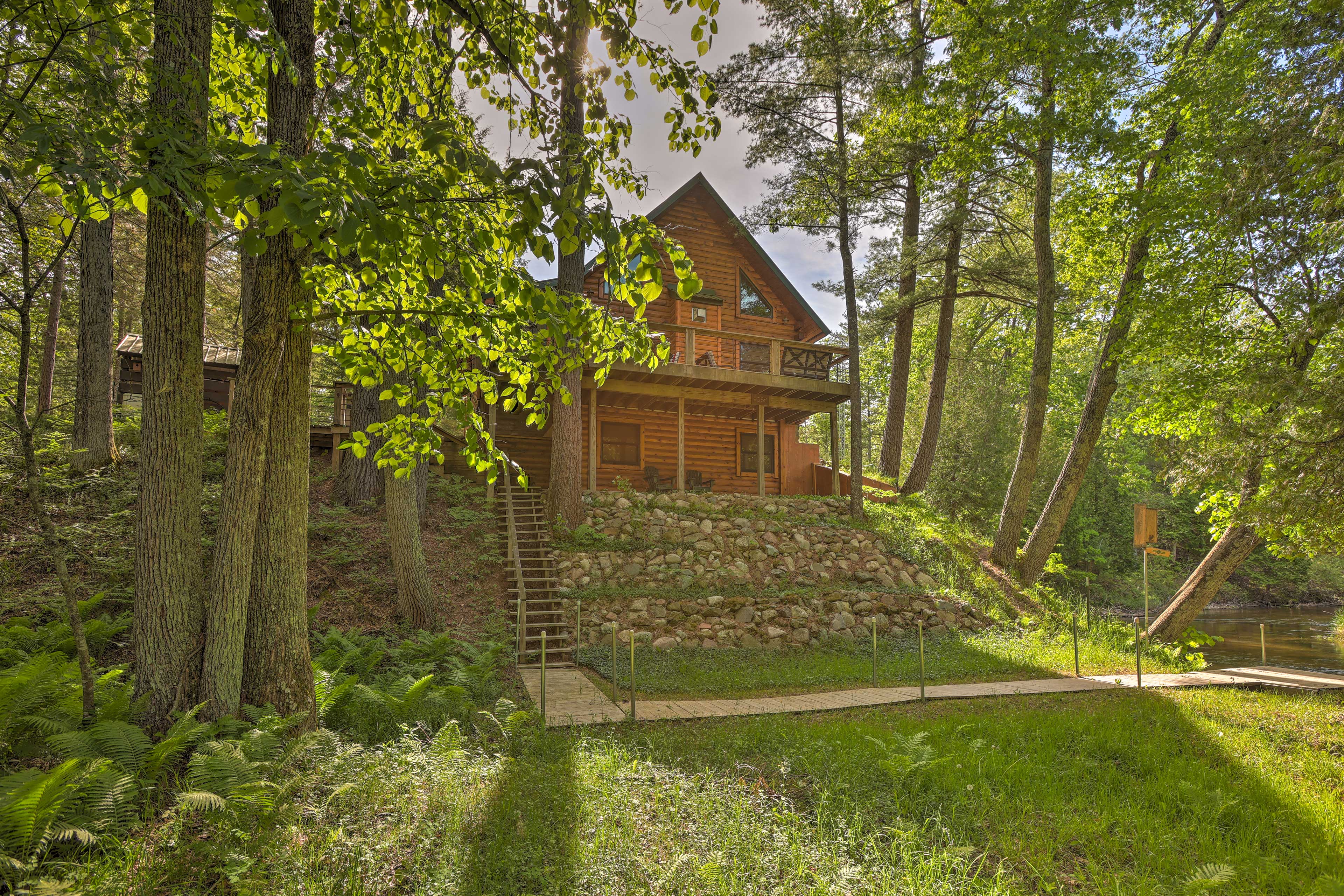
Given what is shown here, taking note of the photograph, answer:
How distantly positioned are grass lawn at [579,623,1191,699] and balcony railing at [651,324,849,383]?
7.53 metres

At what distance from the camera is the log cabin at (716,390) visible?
55.0ft

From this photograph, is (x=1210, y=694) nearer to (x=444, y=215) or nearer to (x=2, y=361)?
(x=444, y=215)

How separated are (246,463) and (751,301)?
18.0 metres

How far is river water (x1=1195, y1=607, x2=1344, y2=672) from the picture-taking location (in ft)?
45.4

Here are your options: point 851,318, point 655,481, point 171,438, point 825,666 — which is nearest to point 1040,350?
point 851,318

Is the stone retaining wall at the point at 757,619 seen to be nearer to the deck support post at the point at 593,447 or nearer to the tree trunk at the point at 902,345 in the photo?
the deck support post at the point at 593,447

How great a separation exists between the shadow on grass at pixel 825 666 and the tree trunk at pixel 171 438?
5.10m

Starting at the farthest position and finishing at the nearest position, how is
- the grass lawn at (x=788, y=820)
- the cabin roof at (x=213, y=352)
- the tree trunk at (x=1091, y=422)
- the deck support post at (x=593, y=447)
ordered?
1. the cabin roof at (x=213, y=352)
2. the deck support post at (x=593, y=447)
3. the tree trunk at (x=1091, y=422)
4. the grass lawn at (x=788, y=820)

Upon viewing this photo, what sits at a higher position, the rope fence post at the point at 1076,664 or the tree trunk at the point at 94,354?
the tree trunk at the point at 94,354

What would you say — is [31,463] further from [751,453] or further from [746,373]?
[751,453]

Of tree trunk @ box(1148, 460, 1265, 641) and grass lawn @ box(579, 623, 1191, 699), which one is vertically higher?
tree trunk @ box(1148, 460, 1265, 641)

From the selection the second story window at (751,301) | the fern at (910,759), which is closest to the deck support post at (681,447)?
the second story window at (751,301)

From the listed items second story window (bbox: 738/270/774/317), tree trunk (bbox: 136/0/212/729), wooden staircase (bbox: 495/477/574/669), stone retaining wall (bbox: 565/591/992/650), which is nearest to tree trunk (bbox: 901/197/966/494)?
second story window (bbox: 738/270/774/317)

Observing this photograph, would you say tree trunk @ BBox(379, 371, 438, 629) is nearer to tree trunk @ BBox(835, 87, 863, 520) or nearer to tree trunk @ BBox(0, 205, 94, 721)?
tree trunk @ BBox(0, 205, 94, 721)
